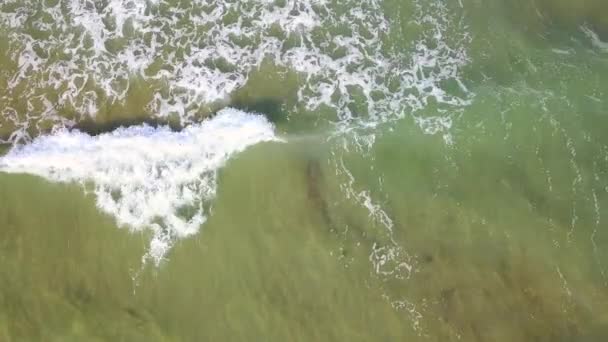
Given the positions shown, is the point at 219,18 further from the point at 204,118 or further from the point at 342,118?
the point at 342,118

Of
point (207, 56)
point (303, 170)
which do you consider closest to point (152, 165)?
point (207, 56)

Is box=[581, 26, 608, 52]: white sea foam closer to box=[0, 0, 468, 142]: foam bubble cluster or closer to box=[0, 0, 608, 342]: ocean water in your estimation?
box=[0, 0, 608, 342]: ocean water

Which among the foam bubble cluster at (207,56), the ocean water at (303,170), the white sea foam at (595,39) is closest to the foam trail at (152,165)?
the ocean water at (303,170)

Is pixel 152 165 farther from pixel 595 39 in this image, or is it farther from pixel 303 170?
pixel 595 39

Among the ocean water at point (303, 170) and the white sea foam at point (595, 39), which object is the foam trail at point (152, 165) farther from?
the white sea foam at point (595, 39)

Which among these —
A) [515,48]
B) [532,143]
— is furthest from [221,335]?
[515,48]
